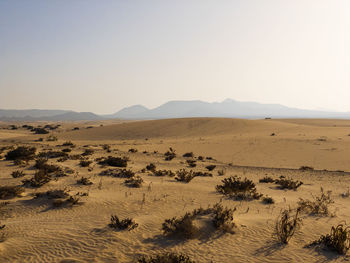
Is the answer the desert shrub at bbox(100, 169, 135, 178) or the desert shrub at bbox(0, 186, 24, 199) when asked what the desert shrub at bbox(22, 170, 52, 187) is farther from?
the desert shrub at bbox(100, 169, 135, 178)

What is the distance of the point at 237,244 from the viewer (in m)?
5.07

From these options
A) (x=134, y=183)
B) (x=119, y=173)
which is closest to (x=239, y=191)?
(x=134, y=183)

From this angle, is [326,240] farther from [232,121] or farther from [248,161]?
[232,121]

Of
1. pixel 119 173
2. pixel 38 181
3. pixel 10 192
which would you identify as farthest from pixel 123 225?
Answer: pixel 119 173

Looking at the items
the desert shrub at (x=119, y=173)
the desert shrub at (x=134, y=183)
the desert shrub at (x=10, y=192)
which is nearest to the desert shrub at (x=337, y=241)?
the desert shrub at (x=134, y=183)

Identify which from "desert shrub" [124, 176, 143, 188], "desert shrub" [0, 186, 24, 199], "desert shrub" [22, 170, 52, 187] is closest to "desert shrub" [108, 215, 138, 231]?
"desert shrub" [124, 176, 143, 188]

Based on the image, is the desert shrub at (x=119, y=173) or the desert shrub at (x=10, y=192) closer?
the desert shrub at (x=10, y=192)

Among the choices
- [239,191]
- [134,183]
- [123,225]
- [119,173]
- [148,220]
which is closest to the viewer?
[123,225]

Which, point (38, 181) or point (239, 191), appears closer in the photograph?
point (239, 191)

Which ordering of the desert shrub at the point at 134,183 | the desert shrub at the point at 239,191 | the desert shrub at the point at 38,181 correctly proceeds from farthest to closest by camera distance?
the desert shrub at the point at 134,183 < the desert shrub at the point at 38,181 < the desert shrub at the point at 239,191

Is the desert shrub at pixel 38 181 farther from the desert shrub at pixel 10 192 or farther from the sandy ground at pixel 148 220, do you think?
the desert shrub at pixel 10 192

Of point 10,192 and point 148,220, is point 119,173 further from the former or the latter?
point 148,220

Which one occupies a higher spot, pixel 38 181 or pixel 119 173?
pixel 38 181

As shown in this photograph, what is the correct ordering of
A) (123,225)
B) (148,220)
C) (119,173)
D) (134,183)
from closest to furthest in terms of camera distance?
(123,225), (148,220), (134,183), (119,173)
